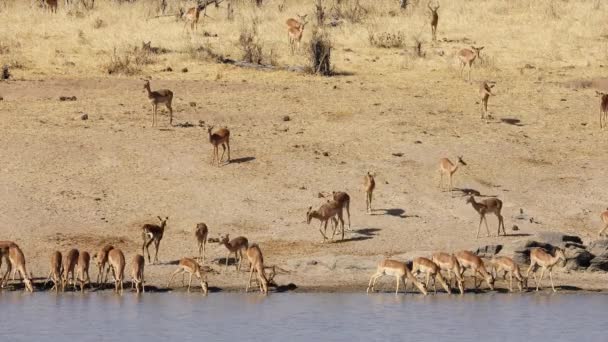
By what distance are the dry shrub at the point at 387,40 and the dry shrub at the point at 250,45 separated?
2.92 meters

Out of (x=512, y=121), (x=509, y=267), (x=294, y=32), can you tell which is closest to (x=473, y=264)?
(x=509, y=267)

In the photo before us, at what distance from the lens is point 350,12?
41.9 m

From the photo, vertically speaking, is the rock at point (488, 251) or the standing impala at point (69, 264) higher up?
the rock at point (488, 251)

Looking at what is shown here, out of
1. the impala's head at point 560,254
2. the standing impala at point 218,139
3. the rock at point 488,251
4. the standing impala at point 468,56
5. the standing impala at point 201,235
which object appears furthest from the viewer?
the standing impala at point 468,56

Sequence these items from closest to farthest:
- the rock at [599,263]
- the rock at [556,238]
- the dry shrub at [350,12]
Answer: the rock at [599,263] < the rock at [556,238] < the dry shrub at [350,12]

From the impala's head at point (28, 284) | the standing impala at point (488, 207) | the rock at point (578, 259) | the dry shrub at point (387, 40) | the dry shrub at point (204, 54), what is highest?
the dry shrub at point (387, 40)

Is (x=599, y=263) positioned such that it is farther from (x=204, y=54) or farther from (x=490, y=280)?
(x=204, y=54)

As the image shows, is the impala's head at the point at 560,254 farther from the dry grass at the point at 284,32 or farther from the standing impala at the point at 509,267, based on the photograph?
the dry grass at the point at 284,32

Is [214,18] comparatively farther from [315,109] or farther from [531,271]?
[531,271]

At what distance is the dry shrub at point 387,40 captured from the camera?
37188mm

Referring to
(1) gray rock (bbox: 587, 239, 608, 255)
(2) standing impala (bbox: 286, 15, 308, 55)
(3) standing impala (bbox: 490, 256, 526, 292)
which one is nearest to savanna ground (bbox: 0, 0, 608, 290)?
(2) standing impala (bbox: 286, 15, 308, 55)

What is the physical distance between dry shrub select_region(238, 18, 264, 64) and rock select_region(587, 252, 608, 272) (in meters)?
14.6

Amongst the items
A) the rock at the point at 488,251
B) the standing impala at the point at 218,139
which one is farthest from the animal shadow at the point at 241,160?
the rock at the point at 488,251

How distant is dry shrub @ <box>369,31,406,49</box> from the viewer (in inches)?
1464
